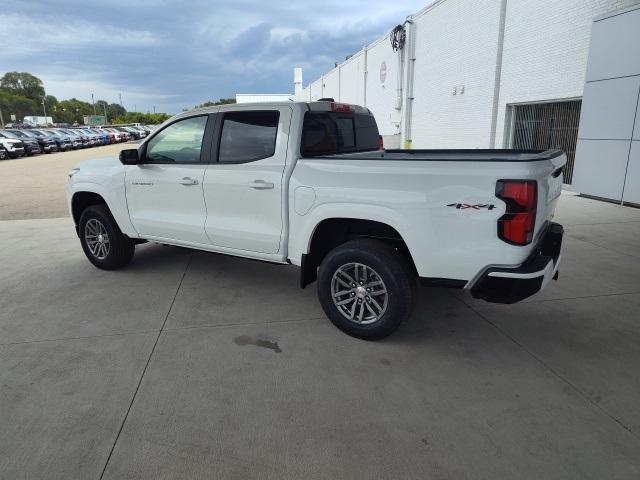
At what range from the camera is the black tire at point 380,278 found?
3.49 metres

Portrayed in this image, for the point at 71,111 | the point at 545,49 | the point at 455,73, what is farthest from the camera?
the point at 71,111

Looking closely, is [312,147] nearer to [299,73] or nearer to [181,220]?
[181,220]

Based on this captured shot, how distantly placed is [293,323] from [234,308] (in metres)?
0.69

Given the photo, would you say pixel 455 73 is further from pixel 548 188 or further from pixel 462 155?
pixel 548 188

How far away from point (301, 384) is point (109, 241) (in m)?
3.50

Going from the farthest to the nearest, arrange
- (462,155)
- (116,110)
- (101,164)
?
(116,110)
(101,164)
(462,155)

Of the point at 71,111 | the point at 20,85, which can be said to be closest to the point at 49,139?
the point at 71,111

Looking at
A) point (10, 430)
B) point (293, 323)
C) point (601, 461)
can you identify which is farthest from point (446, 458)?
point (10, 430)

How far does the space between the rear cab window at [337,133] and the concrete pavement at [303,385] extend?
1.54 m

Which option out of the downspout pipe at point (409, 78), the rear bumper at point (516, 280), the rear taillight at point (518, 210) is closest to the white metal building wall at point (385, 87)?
the downspout pipe at point (409, 78)

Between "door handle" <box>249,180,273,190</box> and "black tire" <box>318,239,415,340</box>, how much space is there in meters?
0.80

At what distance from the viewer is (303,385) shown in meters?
3.14

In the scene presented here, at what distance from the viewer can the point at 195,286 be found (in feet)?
16.8

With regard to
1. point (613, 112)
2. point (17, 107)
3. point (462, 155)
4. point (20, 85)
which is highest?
point (20, 85)
